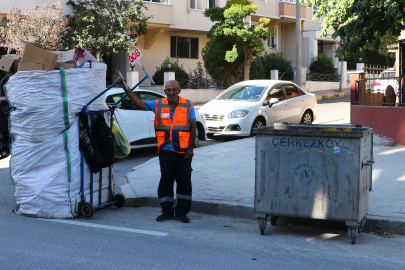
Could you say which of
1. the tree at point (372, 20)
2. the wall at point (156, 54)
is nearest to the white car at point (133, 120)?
the tree at point (372, 20)

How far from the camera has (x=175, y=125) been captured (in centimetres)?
559

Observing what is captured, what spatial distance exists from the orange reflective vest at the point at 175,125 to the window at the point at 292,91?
340 inches

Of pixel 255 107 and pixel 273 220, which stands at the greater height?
pixel 255 107

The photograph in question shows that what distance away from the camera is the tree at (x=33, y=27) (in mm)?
18859

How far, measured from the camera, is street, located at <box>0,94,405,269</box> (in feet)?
14.0

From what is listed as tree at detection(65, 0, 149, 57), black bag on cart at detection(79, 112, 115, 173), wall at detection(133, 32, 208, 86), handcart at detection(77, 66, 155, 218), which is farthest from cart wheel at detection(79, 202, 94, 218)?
wall at detection(133, 32, 208, 86)

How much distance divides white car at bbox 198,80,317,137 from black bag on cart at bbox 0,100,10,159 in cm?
699

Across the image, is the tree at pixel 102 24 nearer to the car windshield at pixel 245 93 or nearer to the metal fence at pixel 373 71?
the car windshield at pixel 245 93

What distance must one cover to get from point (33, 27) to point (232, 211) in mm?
15689

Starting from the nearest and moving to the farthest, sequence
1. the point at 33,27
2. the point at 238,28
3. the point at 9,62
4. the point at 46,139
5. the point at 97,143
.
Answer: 1. the point at 46,139
2. the point at 97,143
3. the point at 9,62
4. the point at 33,27
5. the point at 238,28

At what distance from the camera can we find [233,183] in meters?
7.43

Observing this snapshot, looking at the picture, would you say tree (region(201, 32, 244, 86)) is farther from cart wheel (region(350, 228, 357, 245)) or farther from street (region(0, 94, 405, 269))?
cart wheel (region(350, 228, 357, 245))

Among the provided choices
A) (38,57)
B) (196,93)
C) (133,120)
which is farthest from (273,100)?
(196,93)

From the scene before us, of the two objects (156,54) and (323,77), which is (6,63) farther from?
(323,77)
